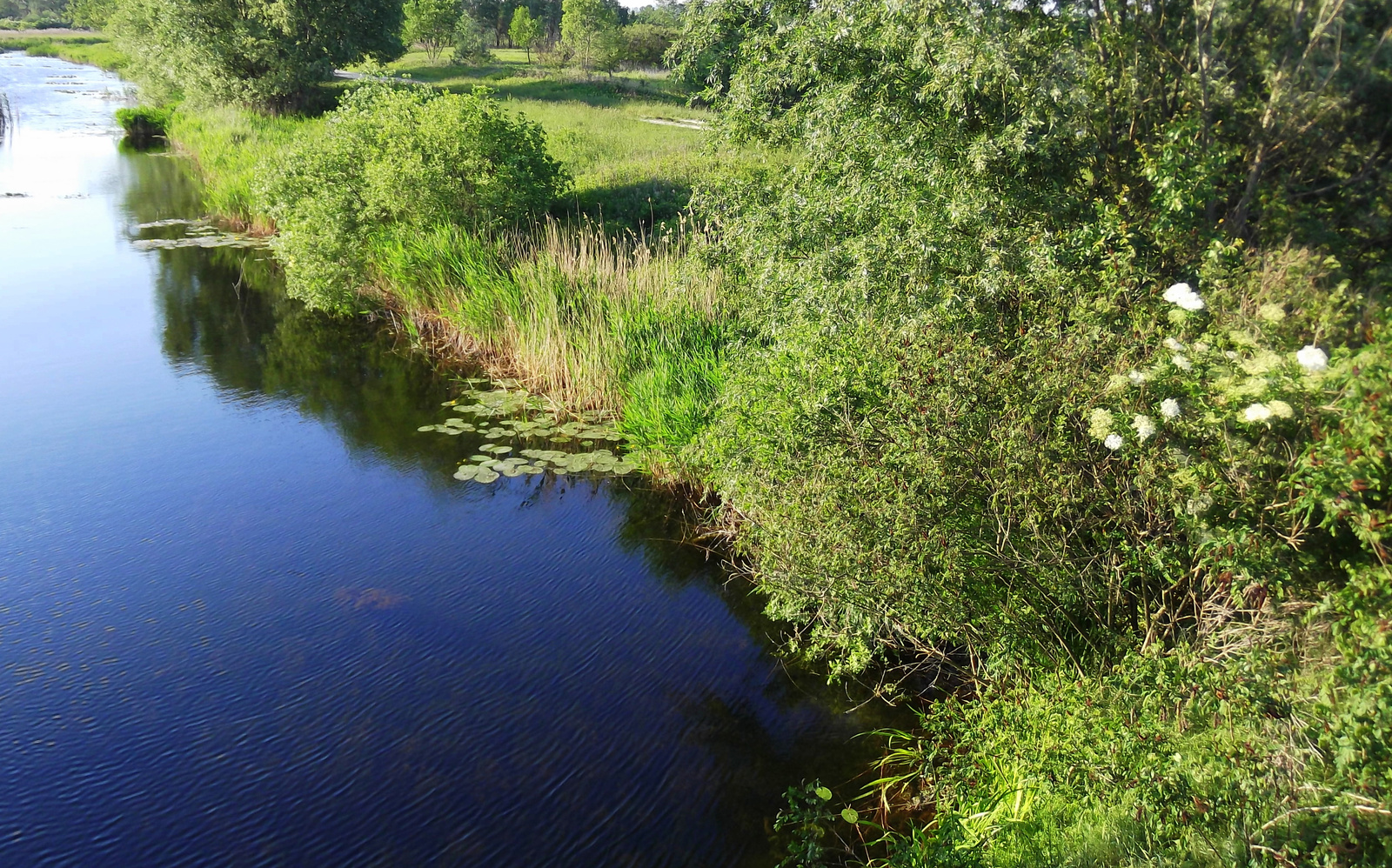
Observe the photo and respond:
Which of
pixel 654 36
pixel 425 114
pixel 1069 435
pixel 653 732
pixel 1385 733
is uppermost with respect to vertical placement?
pixel 654 36

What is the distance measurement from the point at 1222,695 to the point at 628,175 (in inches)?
589

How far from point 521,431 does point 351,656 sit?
12.8 ft

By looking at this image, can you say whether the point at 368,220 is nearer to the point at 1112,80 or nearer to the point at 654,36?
the point at 1112,80

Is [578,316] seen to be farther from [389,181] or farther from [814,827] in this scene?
[814,827]

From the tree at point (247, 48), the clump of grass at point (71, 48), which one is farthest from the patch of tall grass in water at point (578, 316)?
the clump of grass at point (71, 48)

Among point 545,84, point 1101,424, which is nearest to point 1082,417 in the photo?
point 1101,424

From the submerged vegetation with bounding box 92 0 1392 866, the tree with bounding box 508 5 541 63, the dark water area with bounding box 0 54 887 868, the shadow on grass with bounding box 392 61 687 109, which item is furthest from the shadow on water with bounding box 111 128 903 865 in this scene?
the tree with bounding box 508 5 541 63

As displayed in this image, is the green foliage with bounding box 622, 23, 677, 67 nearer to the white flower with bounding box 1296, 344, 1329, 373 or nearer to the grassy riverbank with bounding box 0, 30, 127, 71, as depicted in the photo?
the grassy riverbank with bounding box 0, 30, 127, 71

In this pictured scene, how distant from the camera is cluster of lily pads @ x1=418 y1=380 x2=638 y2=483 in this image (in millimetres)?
8672

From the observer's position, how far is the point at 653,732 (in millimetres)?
5320

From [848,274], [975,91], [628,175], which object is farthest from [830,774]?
[628,175]

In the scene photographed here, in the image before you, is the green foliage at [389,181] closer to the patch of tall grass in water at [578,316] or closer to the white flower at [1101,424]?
the patch of tall grass in water at [578,316]

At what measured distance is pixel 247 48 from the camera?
2764 cm

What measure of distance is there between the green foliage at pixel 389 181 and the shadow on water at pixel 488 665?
4.13 ft
